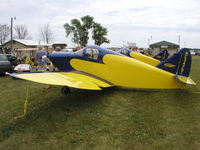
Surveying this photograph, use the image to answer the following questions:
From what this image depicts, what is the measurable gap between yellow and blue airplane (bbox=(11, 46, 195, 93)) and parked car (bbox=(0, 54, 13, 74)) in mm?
5549

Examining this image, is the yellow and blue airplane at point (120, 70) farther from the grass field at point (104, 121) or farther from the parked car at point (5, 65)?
the parked car at point (5, 65)

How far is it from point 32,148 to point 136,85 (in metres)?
3.81

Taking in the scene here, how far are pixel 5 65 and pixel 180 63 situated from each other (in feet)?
32.6

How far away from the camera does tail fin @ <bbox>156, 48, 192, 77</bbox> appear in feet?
17.7

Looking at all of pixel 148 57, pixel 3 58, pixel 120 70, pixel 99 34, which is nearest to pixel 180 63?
pixel 120 70

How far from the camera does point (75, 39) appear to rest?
56.8m

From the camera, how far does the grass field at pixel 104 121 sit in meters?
3.15

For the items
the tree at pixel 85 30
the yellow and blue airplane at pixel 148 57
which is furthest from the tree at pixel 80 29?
the yellow and blue airplane at pixel 148 57

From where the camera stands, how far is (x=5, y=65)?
33.8 feet

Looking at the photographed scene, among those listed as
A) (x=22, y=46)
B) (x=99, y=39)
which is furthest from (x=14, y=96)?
(x=99, y=39)

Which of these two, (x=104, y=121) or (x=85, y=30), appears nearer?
(x=104, y=121)

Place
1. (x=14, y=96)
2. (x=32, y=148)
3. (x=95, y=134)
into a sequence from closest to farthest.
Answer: (x=32, y=148), (x=95, y=134), (x=14, y=96)

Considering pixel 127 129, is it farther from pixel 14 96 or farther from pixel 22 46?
pixel 22 46

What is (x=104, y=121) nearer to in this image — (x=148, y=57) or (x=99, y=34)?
(x=148, y=57)
